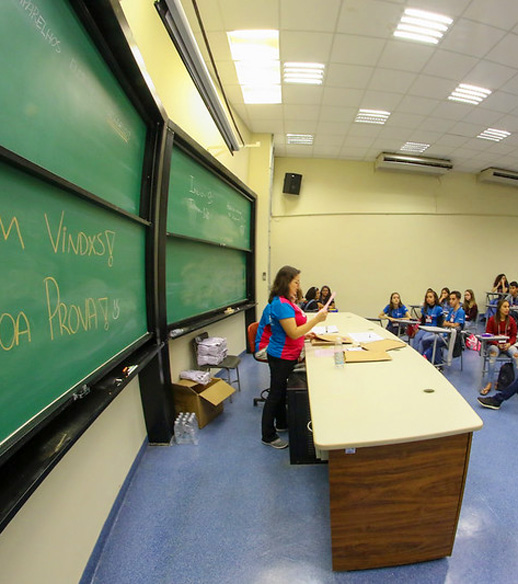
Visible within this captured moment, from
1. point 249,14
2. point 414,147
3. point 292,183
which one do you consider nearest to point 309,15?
point 249,14

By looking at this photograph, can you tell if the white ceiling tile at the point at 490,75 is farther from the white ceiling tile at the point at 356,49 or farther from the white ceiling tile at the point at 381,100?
A: the white ceiling tile at the point at 356,49

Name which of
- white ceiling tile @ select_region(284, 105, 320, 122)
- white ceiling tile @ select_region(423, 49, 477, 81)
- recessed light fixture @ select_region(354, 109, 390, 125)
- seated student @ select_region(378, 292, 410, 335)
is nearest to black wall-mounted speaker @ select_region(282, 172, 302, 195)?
white ceiling tile @ select_region(284, 105, 320, 122)

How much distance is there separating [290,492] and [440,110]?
16.3 ft

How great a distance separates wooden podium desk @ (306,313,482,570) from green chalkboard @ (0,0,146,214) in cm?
136

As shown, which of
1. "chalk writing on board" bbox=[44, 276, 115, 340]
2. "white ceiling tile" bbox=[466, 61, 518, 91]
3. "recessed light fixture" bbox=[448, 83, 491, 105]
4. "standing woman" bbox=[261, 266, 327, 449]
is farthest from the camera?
"recessed light fixture" bbox=[448, 83, 491, 105]

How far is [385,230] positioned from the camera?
5547 mm

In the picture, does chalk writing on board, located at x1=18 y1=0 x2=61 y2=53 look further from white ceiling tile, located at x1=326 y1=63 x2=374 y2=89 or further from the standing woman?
white ceiling tile, located at x1=326 y1=63 x2=374 y2=89

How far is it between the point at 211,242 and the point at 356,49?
8.22ft

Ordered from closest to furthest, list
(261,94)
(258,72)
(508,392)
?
(508,392), (258,72), (261,94)

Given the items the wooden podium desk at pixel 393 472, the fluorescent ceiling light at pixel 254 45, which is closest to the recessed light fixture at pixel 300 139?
the fluorescent ceiling light at pixel 254 45

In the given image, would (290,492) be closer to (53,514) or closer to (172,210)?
(53,514)

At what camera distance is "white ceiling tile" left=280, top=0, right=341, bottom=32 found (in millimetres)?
2150

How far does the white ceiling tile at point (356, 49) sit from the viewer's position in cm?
249

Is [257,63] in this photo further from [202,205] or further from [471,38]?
[471,38]
